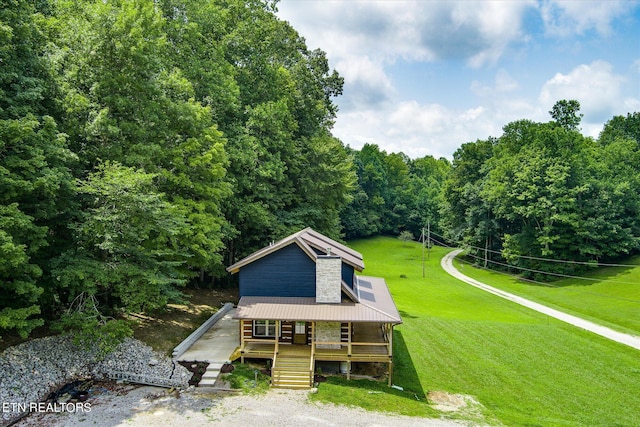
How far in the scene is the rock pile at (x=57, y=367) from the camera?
1357 cm

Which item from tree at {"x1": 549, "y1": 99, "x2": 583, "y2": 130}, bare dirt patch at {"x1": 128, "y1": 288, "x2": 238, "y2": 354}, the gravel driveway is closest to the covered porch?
the gravel driveway

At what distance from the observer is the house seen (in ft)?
58.4

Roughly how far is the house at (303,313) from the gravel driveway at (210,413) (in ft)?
7.08

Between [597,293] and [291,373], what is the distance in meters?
34.2

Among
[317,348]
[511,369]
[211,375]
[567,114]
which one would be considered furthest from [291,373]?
[567,114]

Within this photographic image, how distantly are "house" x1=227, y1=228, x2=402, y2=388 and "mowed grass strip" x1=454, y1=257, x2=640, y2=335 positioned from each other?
2045 centimetres

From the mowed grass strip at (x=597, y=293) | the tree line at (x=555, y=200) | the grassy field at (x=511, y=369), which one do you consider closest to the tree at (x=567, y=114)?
the tree line at (x=555, y=200)

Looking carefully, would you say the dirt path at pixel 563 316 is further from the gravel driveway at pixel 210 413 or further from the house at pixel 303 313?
the gravel driveway at pixel 210 413

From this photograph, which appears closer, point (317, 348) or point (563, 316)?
point (317, 348)

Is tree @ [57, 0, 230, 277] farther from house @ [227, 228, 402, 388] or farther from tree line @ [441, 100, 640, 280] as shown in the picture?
tree line @ [441, 100, 640, 280]

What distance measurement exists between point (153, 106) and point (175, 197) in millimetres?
4651

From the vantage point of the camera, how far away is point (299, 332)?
65.1 feet

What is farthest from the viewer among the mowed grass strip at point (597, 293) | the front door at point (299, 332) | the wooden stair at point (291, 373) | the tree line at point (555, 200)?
the tree line at point (555, 200)

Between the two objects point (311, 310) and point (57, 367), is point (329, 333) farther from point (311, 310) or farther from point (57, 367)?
point (57, 367)
